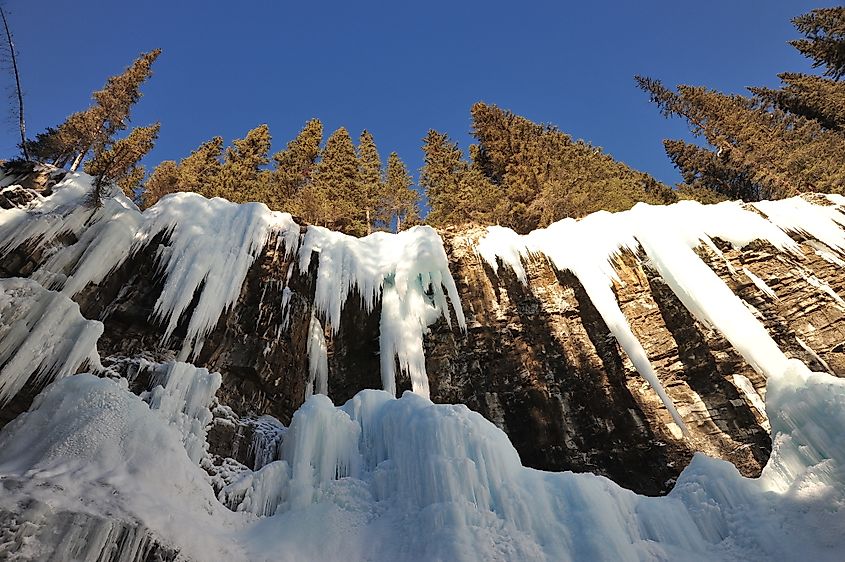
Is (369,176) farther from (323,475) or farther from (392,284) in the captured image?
(323,475)

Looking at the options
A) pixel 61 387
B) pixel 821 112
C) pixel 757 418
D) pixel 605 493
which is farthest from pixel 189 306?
pixel 821 112

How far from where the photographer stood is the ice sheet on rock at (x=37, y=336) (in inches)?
222

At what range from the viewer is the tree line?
1573cm

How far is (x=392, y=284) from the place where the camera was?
1133 centimetres

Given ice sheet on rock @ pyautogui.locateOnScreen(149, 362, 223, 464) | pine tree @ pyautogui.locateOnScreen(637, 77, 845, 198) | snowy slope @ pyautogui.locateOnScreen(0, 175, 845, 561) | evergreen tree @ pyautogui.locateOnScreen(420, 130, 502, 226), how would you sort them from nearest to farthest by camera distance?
snowy slope @ pyautogui.locateOnScreen(0, 175, 845, 561)
ice sheet on rock @ pyautogui.locateOnScreen(149, 362, 223, 464)
pine tree @ pyautogui.locateOnScreen(637, 77, 845, 198)
evergreen tree @ pyautogui.locateOnScreen(420, 130, 502, 226)

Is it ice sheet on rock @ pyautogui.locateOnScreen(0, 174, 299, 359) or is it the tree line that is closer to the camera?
ice sheet on rock @ pyautogui.locateOnScreen(0, 174, 299, 359)

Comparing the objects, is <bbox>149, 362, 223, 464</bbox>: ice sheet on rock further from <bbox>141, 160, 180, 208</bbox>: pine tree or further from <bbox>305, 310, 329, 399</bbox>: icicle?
<bbox>141, 160, 180, 208</bbox>: pine tree

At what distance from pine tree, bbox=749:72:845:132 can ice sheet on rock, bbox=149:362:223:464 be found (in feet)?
70.5

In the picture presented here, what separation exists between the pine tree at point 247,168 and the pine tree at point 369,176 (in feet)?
12.1

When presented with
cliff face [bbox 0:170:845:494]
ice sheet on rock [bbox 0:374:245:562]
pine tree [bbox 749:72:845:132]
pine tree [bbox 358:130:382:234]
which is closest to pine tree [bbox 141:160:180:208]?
pine tree [bbox 358:130:382:234]

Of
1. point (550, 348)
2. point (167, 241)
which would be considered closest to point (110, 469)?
point (167, 241)

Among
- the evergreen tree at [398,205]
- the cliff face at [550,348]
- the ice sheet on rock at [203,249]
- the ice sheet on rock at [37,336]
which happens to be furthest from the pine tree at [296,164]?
the ice sheet on rock at [37,336]

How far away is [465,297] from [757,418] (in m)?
5.94

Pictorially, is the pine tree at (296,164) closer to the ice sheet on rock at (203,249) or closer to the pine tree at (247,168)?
the pine tree at (247,168)
